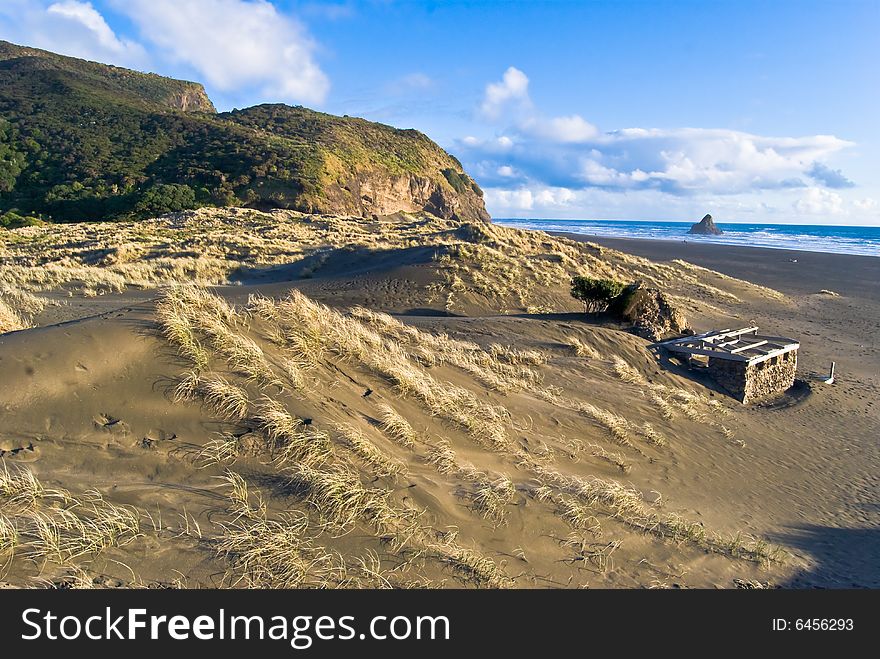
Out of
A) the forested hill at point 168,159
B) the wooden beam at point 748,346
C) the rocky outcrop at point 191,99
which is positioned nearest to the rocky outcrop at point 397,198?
the forested hill at point 168,159

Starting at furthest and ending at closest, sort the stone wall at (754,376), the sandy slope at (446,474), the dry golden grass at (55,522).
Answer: the stone wall at (754,376) < the sandy slope at (446,474) < the dry golden grass at (55,522)

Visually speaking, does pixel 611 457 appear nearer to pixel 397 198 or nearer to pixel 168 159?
pixel 168 159

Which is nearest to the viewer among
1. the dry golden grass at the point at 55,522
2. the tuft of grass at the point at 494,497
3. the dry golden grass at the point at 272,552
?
the dry golden grass at the point at 55,522

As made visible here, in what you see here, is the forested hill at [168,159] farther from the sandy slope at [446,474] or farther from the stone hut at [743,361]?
the sandy slope at [446,474]

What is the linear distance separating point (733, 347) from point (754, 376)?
1.23 m

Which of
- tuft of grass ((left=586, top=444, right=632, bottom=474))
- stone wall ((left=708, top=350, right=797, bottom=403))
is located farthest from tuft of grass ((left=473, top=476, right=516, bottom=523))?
stone wall ((left=708, top=350, right=797, bottom=403))

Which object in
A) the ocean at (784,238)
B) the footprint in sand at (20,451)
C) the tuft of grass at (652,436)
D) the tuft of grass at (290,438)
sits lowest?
the tuft of grass at (652,436)

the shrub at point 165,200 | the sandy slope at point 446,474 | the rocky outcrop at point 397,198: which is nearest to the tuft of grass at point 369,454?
the sandy slope at point 446,474

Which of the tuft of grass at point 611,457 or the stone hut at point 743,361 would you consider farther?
the stone hut at point 743,361

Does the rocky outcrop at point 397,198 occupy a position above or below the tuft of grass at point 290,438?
above

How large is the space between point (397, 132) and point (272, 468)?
3727 inches

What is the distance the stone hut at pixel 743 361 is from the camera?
1294cm

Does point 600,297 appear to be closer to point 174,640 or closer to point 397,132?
point 174,640

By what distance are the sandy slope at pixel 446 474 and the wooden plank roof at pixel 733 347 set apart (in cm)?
208
